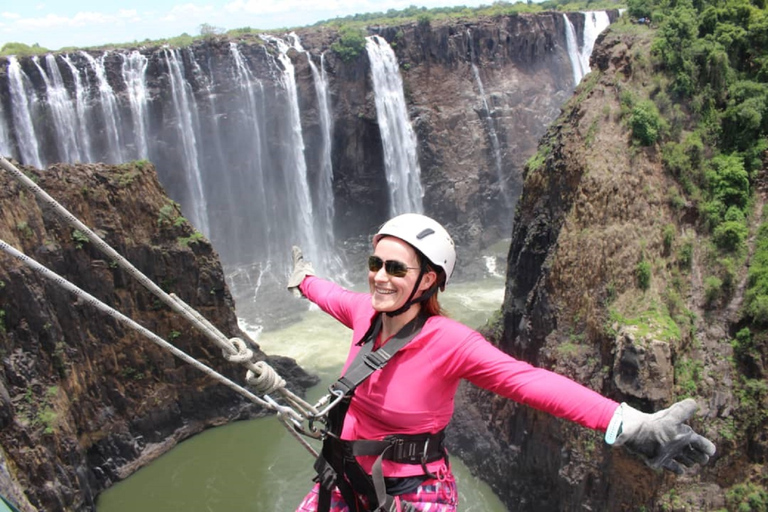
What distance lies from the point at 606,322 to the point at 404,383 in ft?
39.7

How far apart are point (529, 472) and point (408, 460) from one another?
41.9ft

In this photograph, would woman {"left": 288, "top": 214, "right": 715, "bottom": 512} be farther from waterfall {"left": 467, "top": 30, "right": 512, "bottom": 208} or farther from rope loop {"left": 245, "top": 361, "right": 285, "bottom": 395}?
waterfall {"left": 467, "top": 30, "right": 512, "bottom": 208}

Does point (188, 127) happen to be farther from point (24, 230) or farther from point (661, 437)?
point (661, 437)

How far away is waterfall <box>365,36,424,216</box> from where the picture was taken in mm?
33531

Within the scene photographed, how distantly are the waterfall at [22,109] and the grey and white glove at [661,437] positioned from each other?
28.1 m

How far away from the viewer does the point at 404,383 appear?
11.8ft

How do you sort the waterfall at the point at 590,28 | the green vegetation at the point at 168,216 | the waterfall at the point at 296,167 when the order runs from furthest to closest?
the waterfall at the point at 590,28
the waterfall at the point at 296,167
the green vegetation at the point at 168,216

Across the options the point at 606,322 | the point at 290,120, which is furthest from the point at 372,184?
the point at 606,322

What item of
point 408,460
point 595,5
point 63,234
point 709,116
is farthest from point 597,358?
point 595,5

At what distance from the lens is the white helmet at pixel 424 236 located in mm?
3664

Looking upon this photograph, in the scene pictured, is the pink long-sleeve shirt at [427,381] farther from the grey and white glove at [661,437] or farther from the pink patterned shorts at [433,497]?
the grey and white glove at [661,437]

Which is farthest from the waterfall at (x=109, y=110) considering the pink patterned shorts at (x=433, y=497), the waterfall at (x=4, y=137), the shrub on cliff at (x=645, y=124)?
the pink patterned shorts at (x=433, y=497)

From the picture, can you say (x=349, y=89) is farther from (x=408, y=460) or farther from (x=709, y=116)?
(x=408, y=460)

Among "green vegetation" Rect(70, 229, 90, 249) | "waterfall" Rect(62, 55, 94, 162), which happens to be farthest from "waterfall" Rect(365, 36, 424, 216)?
"green vegetation" Rect(70, 229, 90, 249)
